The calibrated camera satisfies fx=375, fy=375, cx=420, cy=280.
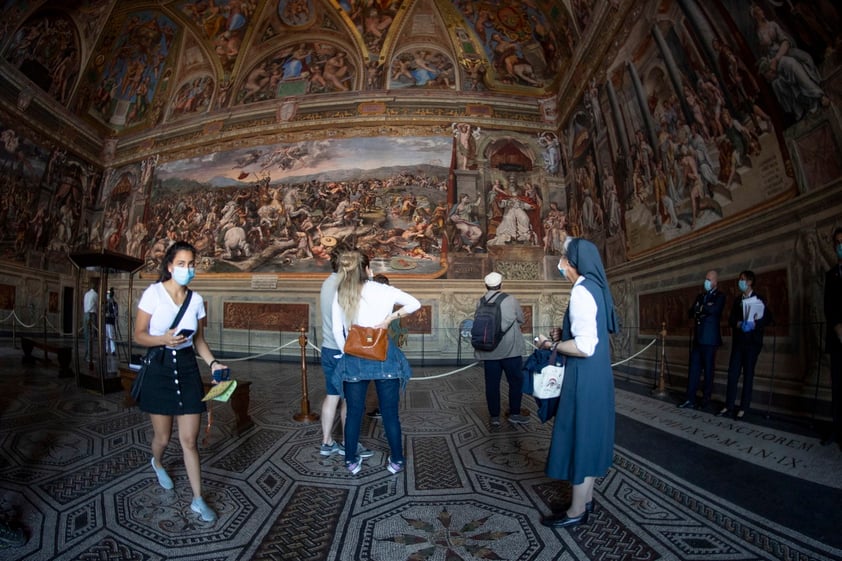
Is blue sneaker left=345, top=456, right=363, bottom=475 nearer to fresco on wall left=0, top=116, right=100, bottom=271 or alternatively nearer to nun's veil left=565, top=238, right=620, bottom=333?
nun's veil left=565, top=238, right=620, bottom=333

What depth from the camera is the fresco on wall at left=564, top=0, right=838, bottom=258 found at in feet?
16.1

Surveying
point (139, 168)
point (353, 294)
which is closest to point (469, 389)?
point (353, 294)

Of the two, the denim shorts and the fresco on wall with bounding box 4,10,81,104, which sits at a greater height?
the fresco on wall with bounding box 4,10,81,104

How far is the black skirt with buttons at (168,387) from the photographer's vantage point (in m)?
2.24

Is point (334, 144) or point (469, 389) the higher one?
point (334, 144)

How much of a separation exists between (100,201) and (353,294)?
57.4 feet

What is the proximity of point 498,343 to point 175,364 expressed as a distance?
3.06 meters

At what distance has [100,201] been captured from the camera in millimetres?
14867

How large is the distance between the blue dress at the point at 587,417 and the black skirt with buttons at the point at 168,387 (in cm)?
212

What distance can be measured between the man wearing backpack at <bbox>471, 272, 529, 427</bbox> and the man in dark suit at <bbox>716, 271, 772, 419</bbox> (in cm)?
286

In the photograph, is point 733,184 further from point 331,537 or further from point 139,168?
point 139,168

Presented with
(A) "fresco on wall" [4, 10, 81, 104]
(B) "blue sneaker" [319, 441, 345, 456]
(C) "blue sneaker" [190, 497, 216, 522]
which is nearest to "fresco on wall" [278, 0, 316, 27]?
(A) "fresco on wall" [4, 10, 81, 104]

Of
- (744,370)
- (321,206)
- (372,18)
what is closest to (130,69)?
(372,18)

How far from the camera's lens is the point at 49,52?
12547 millimetres
